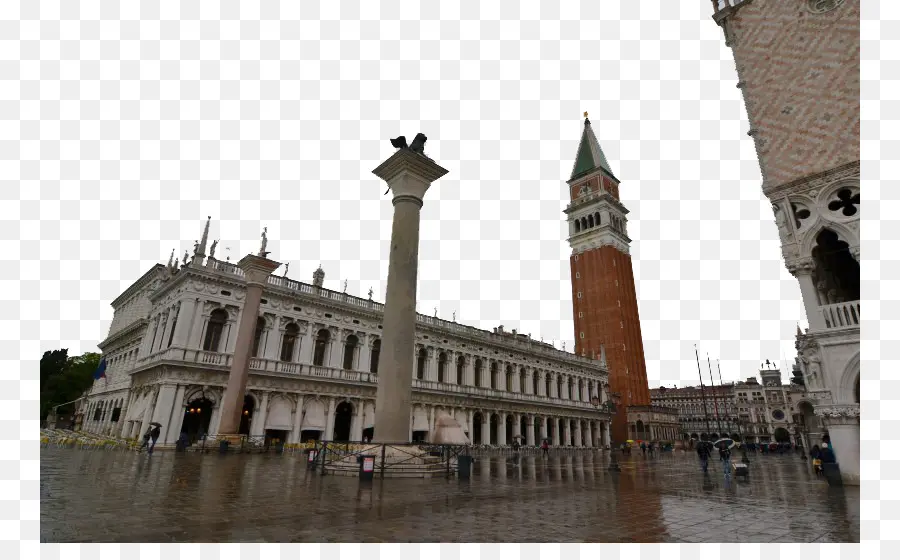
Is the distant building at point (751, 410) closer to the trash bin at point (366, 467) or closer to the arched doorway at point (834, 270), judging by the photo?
the arched doorway at point (834, 270)

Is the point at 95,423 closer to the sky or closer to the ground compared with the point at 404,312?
closer to the ground

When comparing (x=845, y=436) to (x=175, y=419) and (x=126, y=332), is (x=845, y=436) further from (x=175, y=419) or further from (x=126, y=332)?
(x=126, y=332)

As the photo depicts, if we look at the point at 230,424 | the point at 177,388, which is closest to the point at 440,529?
the point at 230,424

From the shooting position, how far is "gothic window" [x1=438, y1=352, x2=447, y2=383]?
39219 millimetres

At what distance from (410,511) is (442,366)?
108 feet

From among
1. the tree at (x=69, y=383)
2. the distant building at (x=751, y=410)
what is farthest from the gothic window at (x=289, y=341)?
the distant building at (x=751, y=410)

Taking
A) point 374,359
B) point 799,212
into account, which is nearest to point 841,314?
point 799,212

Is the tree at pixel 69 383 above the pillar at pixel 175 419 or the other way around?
above

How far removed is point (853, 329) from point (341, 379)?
90.4 feet

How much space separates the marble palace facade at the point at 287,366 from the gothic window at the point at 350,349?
3.0 inches

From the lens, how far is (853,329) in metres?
11.8

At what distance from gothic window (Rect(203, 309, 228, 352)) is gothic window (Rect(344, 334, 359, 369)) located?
855cm

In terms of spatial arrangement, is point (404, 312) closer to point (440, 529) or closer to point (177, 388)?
point (440, 529)

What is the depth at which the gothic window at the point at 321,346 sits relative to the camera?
104ft
